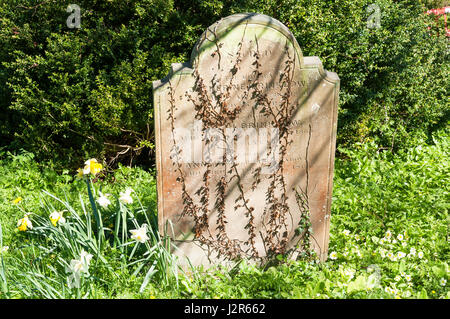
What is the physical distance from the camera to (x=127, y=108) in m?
4.89

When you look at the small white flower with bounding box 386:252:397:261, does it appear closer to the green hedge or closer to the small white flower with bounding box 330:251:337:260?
the small white flower with bounding box 330:251:337:260

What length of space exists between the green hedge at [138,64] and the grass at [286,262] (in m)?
0.85

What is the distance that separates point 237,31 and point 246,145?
33.2 inches

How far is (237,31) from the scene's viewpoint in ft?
9.94

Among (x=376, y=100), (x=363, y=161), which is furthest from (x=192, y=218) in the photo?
(x=376, y=100)

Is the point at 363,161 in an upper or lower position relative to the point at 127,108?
lower

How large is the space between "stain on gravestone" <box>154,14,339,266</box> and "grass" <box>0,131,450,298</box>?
0.21m

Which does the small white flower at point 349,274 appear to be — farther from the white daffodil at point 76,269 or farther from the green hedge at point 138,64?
the green hedge at point 138,64

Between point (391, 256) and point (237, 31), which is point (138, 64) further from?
point (391, 256)

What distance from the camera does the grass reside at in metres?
2.98

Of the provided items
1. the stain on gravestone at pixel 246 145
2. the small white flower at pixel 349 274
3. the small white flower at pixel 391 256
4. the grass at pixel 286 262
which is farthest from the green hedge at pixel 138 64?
the small white flower at pixel 349 274

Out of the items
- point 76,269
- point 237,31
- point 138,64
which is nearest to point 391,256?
point 237,31
